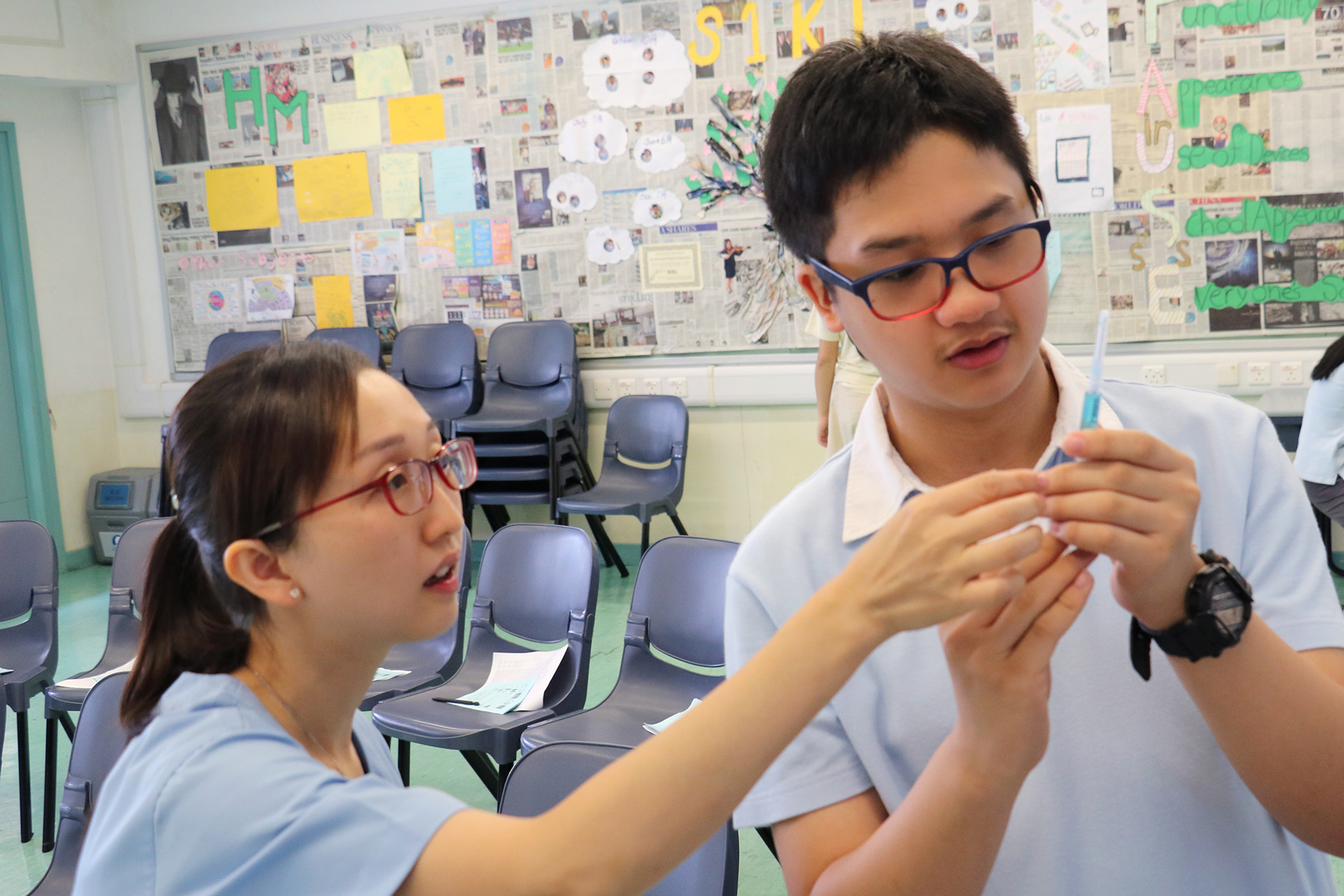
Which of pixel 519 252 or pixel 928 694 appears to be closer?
pixel 928 694

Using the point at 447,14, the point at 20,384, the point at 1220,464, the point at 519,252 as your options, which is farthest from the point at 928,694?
the point at 20,384

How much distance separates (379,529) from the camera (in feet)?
3.90

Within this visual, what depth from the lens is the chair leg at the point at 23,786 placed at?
3.18 meters

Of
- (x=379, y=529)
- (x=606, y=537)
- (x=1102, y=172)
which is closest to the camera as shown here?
(x=379, y=529)

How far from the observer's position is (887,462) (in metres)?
1.10

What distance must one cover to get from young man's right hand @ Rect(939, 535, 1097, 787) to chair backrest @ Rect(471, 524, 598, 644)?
2.21 m

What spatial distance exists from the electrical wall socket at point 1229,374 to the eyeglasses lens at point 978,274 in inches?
169

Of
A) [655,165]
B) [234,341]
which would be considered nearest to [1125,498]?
[655,165]

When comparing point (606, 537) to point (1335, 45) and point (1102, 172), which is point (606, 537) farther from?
point (1335, 45)

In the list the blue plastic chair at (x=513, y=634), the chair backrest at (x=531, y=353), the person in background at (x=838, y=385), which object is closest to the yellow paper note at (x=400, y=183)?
the chair backrest at (x=531, y=353)

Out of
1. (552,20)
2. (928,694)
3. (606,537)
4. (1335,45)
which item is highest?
(552,20)

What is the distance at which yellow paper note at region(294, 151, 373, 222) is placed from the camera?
6.07 metres

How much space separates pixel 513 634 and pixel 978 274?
2.50 metres

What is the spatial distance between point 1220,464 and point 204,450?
103 centimetres
